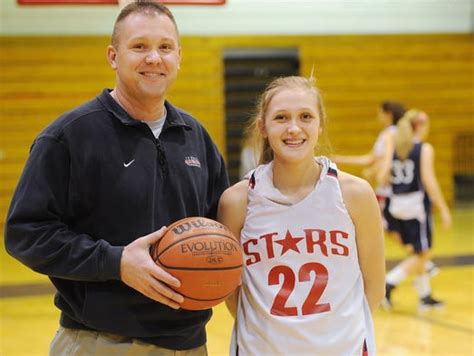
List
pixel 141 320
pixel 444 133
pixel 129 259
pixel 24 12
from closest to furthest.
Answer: pixel 129 259
pixel 141 320
pixel 24 12
pixel 444 133

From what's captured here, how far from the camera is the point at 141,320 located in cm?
270

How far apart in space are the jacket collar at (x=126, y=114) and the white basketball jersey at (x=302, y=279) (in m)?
0.42

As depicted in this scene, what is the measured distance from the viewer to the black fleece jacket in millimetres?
2588

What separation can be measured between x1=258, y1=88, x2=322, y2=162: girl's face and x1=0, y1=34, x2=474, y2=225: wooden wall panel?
35.2 ft

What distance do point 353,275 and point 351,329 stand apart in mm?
194

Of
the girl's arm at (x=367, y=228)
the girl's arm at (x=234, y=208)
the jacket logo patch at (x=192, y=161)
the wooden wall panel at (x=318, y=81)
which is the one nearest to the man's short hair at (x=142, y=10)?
the jacket logo patch at (x=192, y=161)

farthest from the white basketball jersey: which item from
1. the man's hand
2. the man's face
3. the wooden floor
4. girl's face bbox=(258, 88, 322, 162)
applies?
the wooden floor

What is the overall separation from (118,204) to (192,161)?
35cm

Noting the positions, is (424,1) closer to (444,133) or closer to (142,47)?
(444,133)

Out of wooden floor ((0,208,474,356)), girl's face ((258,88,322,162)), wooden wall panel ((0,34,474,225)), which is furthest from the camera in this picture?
wooden wall panel ((0,34,474,225))

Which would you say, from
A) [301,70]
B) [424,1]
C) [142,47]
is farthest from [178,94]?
[142,47]

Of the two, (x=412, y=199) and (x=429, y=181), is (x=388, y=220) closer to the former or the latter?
(x=412, y=199)

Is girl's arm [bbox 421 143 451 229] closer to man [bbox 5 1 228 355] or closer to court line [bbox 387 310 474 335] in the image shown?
court line [bbox 387 310 474 335]

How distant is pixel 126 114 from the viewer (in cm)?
281
